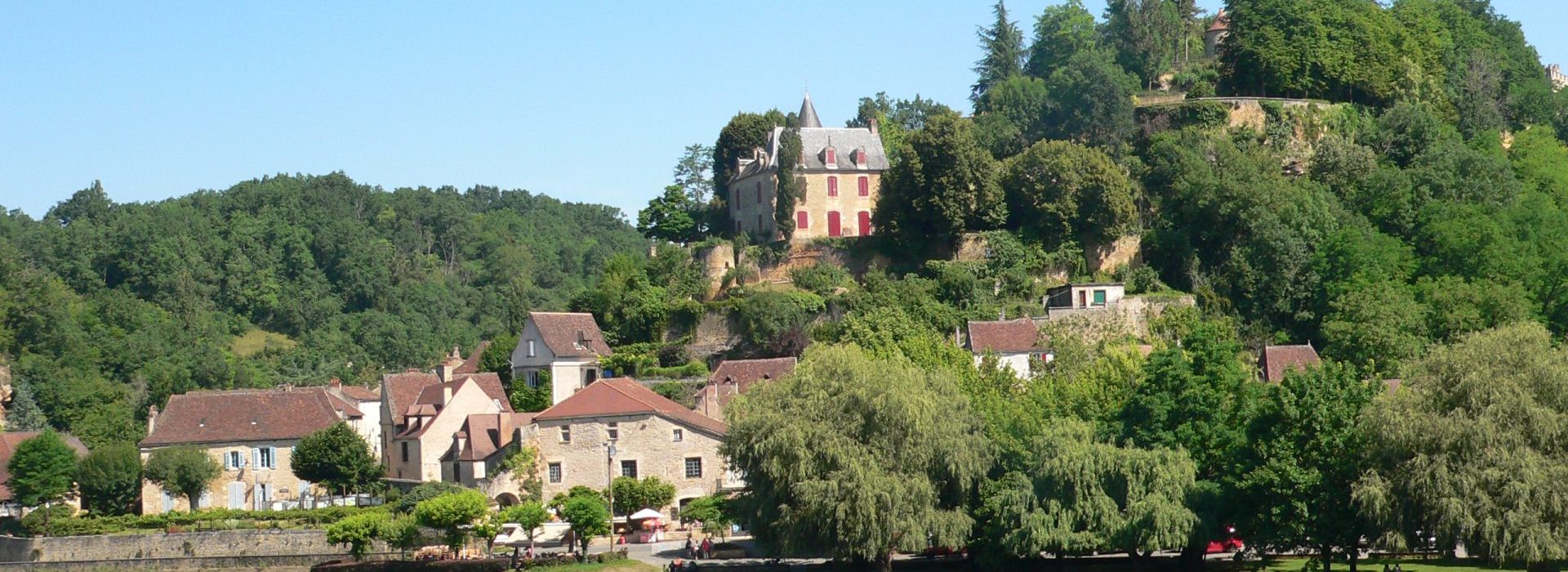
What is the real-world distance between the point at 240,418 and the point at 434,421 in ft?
26.0

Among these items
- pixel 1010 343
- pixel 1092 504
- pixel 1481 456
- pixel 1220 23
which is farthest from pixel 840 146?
pixel 1481 456

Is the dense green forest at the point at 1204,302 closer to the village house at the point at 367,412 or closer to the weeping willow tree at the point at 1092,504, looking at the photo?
the weeping willow tree at the point at 1092,504

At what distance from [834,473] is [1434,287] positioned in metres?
31.5

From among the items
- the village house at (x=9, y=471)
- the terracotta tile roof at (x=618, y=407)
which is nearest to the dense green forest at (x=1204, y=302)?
the terracotta tile roof at (x=618, y=407)

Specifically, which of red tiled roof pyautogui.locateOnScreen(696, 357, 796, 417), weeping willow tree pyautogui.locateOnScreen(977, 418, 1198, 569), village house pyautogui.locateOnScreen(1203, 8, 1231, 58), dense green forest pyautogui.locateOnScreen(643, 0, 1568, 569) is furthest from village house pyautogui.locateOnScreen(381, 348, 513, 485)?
village house pyautogui.locateOnScreen(1203, 8, 1231, 58)

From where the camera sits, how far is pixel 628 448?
2249 inches

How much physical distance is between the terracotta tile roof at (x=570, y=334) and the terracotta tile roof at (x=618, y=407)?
989 centimetres

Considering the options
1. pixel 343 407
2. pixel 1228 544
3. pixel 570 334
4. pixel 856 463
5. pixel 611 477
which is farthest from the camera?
pixel 343 407

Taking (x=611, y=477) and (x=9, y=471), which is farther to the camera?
(x=9, y=471)

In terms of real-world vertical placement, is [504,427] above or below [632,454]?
above

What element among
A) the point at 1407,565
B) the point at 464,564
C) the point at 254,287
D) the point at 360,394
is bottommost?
the point at 1407,565

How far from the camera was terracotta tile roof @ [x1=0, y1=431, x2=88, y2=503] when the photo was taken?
223 ft

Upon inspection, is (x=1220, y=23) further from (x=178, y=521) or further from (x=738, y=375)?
(x=178, y=521)

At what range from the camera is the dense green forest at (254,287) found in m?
97.9
